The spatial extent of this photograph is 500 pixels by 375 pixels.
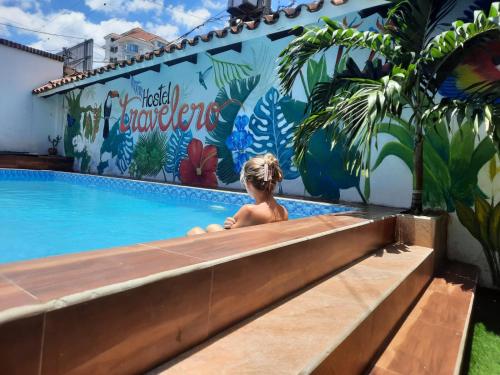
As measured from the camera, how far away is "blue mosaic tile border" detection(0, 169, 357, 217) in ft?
17.1

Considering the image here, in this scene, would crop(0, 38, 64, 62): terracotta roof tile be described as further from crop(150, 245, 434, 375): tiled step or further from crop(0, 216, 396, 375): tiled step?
crop(150, 245, 434, 375): tiled step

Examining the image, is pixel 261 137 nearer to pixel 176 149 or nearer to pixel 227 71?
pixel 227 71

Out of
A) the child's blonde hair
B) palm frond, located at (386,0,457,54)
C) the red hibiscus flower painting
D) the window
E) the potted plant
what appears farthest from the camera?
the window

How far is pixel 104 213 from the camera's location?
5.63m

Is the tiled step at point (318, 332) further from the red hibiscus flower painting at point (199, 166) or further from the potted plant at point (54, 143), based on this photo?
the potted plant at point (54, 143)

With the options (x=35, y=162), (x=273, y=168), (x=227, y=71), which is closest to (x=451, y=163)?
(x=273, y=168)

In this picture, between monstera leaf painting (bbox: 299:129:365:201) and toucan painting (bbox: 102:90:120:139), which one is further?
toucan painting (bbox: 102:90:120:139)

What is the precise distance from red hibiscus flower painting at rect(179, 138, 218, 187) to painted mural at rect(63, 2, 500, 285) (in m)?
0.02

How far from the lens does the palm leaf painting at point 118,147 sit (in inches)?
393

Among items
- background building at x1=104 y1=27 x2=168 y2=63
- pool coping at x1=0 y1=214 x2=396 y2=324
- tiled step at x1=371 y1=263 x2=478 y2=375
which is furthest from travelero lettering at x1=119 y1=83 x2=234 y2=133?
background building at x1=104 y1=27 x2=168 y2=63

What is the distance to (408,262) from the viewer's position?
2.73 meters

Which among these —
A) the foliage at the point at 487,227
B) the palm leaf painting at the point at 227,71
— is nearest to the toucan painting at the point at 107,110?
the palm leaf painting at the point at 227,71

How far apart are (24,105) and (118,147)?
583cm

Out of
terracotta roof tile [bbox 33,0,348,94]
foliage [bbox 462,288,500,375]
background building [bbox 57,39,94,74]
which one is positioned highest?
background building [bbox 57,39,94,74]
